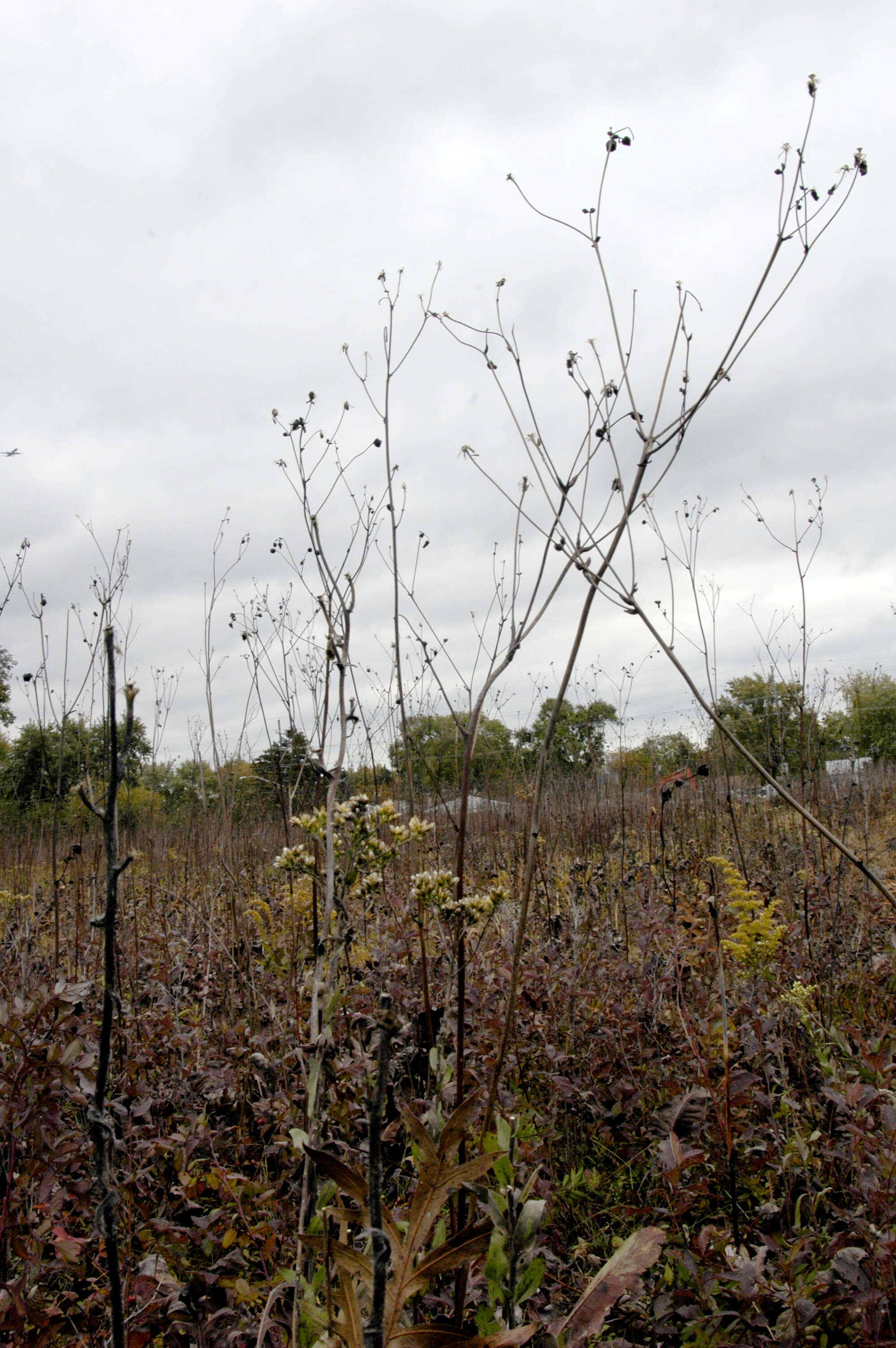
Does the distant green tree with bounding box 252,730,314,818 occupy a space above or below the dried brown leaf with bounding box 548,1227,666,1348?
above

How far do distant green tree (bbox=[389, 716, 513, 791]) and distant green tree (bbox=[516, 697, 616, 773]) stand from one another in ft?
1.37

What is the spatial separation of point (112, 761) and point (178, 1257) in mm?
1638

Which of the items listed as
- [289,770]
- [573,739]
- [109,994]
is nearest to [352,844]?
[109,994]

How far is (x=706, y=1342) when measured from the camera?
4.13 ft

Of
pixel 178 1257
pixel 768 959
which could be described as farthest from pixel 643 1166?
pixel 178 1257

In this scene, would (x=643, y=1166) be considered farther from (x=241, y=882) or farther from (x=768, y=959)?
(x=241, y=882)

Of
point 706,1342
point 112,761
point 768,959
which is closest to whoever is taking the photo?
point 112,761

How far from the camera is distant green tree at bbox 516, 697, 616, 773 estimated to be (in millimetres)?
6977

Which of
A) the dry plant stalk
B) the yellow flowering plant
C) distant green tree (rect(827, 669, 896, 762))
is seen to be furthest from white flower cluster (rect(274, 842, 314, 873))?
distant green tree (rect(827, 669, 896, 762))

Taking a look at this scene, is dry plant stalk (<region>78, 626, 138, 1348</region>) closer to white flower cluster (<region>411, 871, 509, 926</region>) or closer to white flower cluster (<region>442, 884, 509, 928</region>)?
white flower cluster (<region>442, 884, 509, 928</region>)

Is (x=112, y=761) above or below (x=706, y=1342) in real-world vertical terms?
above

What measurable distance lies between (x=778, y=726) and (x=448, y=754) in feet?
40.7

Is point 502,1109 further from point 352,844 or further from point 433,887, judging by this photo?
point 352,844

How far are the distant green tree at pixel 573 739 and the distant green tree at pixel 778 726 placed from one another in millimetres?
1174
